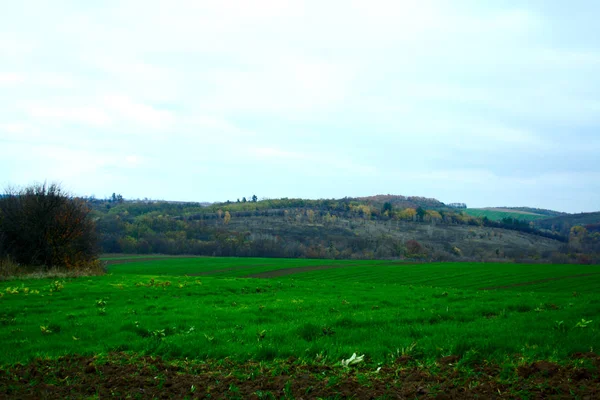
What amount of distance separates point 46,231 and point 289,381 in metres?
37.5

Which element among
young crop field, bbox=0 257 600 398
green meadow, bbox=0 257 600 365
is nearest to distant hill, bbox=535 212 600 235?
green meadow, bbox=0 257 600 365

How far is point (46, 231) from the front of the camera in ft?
121

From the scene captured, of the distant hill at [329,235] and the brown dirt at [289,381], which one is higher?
the brown dirt at [289,381]

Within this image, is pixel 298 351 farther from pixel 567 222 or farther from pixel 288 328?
pixel 567 222

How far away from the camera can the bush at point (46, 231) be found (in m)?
36.5

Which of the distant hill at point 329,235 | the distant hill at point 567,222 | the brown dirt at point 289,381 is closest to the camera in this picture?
the brown dirt at point 289,381

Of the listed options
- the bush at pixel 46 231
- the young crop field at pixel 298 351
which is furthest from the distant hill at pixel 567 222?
the young crop field at pixel 298 351

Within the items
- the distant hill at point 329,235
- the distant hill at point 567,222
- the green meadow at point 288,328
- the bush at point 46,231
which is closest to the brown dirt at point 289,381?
the green meadow at point 288,328

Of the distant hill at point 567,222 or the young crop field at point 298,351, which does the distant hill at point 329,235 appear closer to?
the distant hill at point 567,222

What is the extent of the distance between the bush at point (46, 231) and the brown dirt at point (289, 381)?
109 feet

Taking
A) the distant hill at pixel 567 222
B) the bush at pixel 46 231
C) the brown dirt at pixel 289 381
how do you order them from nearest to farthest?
the brown dirt at pixel 289 381 → the bush at pixel 46 231 → the distant hill at pixel 567 222

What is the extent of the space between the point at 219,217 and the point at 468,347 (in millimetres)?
156705

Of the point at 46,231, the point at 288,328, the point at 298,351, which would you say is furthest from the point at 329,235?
the point at 298,351

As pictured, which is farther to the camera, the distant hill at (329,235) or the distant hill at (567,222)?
the distant hill at (567,222)
